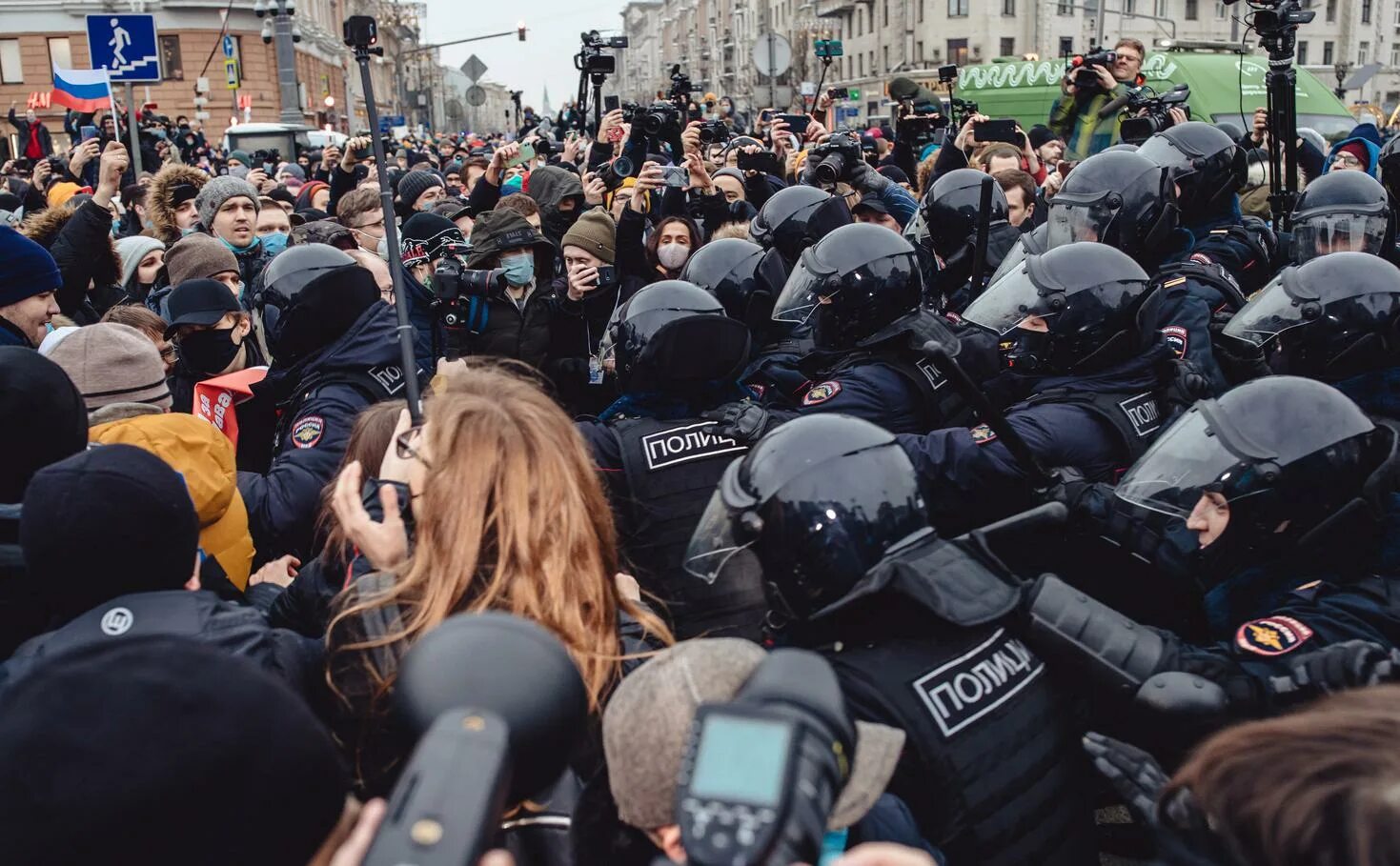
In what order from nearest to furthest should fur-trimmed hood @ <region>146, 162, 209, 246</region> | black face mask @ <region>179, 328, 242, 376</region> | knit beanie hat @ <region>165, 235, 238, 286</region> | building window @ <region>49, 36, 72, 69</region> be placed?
black face mask @ <region>179, 328, 242, 376</region>, knit beanie hat @ <region>165, 235, 238, 286</region>, fur-trimmed hood @ <region>146, 162, 209, 246</region>, building window @ <region>49, 36, 72, 69</region>

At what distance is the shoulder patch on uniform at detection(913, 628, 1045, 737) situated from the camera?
186cm

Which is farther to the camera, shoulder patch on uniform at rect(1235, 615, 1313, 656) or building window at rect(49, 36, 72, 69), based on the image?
building window at rect(49, 36, 72, 69)

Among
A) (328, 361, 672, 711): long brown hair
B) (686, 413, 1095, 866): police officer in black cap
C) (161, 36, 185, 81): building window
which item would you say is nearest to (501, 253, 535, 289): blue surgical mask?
(328, 361, 672, 711): long brown hair

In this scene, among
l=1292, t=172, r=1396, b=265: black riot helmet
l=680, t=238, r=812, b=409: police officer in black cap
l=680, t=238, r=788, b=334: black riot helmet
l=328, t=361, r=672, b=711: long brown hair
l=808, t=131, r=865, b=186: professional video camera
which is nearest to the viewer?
l=328, t=361, r=672, b=711: long brown hair

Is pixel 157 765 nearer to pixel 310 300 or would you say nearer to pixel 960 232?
pixel 310 300

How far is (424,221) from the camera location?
18.7 feet

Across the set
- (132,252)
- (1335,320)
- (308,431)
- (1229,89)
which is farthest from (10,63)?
(1335,320)

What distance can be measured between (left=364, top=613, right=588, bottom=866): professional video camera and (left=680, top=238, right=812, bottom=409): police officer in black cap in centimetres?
326

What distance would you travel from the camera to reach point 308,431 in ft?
11.4

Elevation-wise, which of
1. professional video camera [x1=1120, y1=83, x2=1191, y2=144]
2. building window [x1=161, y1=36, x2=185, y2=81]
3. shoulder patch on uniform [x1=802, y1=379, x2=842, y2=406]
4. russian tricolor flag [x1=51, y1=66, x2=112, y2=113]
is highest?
building window [x1=161, y1=36, x2=185, y2=81]

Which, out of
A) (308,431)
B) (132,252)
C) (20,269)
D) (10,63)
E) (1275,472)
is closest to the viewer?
(1275,472)

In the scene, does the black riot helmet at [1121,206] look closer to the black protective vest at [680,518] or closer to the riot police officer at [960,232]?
the riot police officer at [960,232]

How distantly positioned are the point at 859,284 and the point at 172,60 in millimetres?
47537

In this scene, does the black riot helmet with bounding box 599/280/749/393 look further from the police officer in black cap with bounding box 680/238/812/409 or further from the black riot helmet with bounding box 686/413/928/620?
the black riot helmet with bounding box 686/413/928/620
